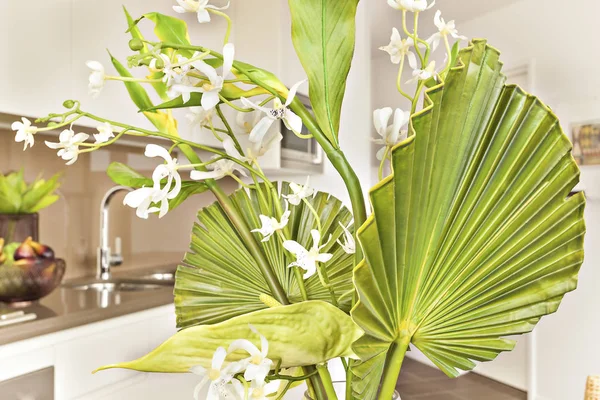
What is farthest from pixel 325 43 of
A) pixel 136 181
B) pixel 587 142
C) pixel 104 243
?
pixel 587 142

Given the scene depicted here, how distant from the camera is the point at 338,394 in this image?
15.3 inches

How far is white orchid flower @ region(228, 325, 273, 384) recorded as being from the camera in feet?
0.87

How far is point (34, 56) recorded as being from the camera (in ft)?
5.71

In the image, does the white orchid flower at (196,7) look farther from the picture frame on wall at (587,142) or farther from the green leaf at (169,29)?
the picture frame on wall at (587,142)

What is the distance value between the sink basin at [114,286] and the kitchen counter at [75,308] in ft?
0.33

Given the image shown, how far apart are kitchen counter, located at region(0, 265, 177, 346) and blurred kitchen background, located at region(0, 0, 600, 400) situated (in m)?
0.03

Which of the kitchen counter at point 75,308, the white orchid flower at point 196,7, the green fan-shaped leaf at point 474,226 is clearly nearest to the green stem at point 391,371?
the green fan-shaped leaf at point 474,226

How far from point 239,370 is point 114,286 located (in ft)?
7.51

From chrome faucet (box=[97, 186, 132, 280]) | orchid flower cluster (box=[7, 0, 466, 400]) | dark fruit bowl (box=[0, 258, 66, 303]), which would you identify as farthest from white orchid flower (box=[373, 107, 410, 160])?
chrome faucet (box=[97, 186, 132, 280])

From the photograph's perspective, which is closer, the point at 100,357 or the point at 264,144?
the point at 264,144

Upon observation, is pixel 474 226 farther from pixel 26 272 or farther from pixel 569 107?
pixel 569 107

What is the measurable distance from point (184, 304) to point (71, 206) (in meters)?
2.15

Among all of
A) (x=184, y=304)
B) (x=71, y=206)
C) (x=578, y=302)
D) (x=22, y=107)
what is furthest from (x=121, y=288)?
(x=578, y=302)

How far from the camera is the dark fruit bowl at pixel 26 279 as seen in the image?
164 centimetres
